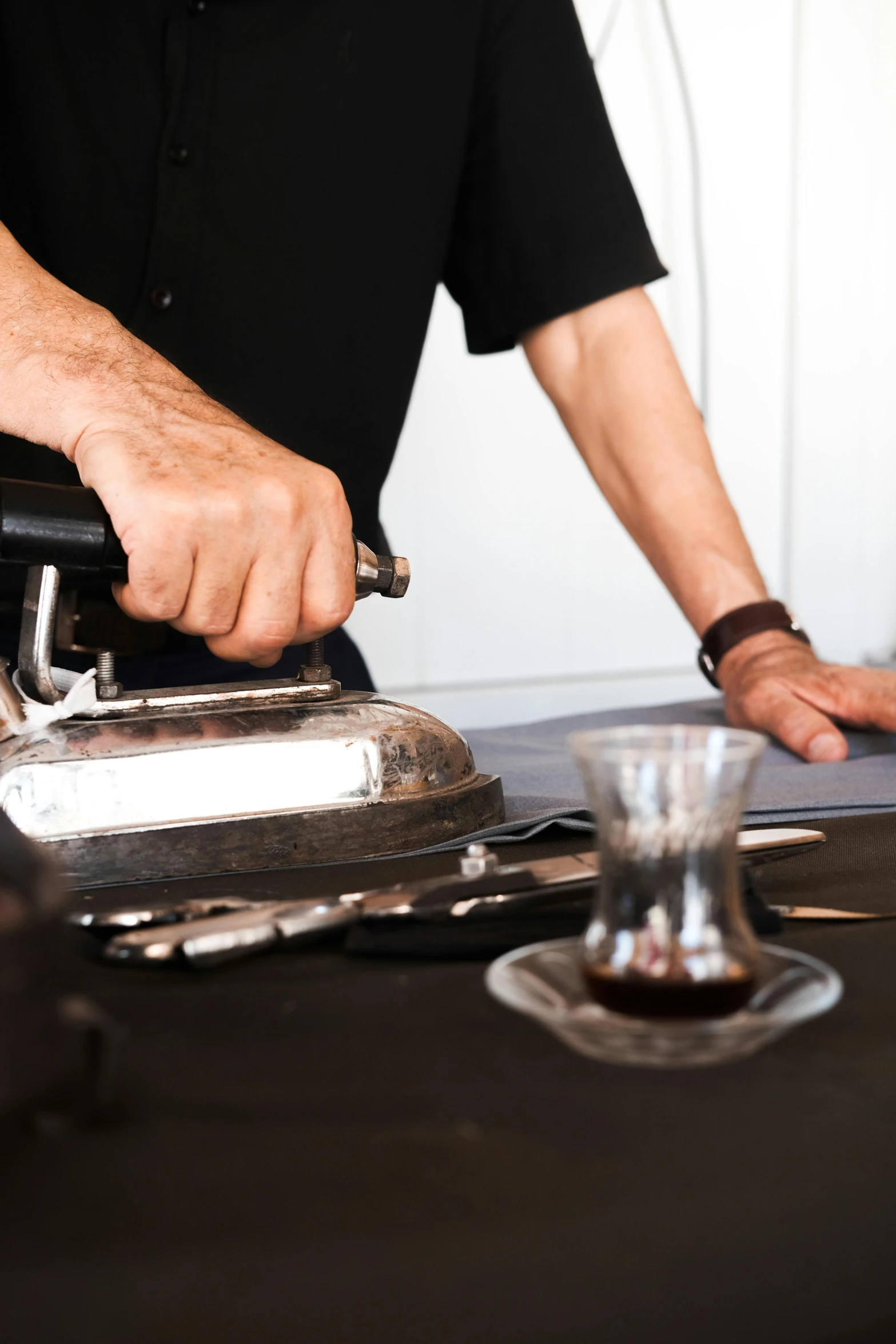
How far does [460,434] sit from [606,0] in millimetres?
866

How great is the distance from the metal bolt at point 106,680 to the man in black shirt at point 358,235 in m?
0.14

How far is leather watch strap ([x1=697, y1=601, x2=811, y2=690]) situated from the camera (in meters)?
1.26

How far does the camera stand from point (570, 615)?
263 centimetres

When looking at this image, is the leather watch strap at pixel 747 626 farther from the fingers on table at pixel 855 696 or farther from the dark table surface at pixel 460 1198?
the dark table surface at pixel 460 1198

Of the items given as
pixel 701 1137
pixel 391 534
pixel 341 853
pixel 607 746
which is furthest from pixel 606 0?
pixel 701 1137

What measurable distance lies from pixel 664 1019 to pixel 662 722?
87 cm

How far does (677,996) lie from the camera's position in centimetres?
40

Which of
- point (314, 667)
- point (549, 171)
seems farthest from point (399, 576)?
point (549, 171)

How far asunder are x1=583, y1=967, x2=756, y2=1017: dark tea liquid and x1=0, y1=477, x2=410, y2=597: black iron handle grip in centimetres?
44

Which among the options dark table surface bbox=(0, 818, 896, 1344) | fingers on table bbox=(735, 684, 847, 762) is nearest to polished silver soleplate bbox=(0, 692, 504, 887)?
dark table surface bbox=(0, 818, 896, 1344)

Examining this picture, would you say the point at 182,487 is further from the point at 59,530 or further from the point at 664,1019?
the point at 664,1019

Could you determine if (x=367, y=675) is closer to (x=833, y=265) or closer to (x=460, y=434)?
(x=460, y=434)

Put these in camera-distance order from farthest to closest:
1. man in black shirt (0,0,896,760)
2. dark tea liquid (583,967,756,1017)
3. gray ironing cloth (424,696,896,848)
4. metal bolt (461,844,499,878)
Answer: man in black shirt (0,0,896,760) < gray ironing cloth (424,696,896,848) < metal bolt (461,844,499,878) < dark tea liquid (583,967,756,1017)

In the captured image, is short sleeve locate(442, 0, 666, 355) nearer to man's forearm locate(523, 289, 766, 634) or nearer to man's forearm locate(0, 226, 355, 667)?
man's forearm locate(523, 289, 766, 634)
